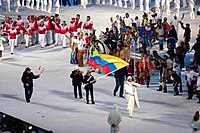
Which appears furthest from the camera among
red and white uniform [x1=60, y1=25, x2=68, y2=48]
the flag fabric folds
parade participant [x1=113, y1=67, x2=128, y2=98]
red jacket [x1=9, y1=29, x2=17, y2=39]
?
red and white uniform [x1=60, y1=25, x2=68, y2=48]

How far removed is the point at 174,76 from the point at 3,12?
21.8m

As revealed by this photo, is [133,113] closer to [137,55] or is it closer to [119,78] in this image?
[119,78]

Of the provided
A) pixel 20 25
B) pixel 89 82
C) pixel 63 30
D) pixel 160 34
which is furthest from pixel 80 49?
pixel 89 82

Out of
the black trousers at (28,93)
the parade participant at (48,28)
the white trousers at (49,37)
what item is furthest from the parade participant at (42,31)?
the black trousers at (28,93)

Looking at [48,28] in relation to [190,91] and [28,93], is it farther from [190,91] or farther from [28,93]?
[190,91]

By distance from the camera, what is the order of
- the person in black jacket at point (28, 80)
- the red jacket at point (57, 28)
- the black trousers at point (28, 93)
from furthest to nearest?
the red jacket at point (57, 28)
the black trousers at point (28, 93)
the person in black jacket at point (28, 80)

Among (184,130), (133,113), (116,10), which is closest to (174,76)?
(133,113)

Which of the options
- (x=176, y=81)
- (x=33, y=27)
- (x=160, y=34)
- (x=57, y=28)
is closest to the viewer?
(x=176, y=81)

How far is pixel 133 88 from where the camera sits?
24672 mm

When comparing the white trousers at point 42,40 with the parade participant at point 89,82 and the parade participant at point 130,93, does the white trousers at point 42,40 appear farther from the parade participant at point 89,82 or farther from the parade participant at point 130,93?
the parade participant at point 130,93

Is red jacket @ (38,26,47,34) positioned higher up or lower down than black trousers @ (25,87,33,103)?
higher up

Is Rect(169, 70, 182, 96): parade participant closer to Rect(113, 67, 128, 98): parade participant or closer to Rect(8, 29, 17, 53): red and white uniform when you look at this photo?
Rect(113, 67, 128, 98): parade participant

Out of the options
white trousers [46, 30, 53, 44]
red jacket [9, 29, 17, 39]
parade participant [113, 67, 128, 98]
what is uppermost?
red jacket [9, 29, 17, 39]

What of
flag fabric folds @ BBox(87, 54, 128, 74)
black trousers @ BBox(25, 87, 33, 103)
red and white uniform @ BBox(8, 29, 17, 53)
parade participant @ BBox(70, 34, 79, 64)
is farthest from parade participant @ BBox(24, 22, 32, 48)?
flag fabric folds @ BBox(87, 54, 128, 74)
